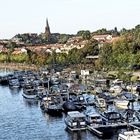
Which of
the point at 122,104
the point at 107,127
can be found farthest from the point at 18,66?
the point at 107,127

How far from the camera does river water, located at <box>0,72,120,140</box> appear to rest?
100ft

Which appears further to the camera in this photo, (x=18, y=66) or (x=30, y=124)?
(x=18, y=66)

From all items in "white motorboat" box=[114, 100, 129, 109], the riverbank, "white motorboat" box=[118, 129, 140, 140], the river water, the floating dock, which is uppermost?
the riverbank

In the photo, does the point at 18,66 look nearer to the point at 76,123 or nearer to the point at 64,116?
the point at 64,116

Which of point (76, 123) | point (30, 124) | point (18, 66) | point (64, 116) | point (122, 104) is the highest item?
point (18, 66)

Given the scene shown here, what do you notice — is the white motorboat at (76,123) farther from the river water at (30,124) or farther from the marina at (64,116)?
the river water at (30,124)

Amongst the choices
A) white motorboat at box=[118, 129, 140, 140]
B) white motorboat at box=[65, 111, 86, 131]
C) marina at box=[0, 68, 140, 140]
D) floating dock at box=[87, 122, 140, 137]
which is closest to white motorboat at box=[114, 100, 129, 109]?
marina at box=[0, 68, 140, 140]

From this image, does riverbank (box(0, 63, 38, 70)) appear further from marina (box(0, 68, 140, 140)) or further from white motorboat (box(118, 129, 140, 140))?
white motorboat (box(118, 129, 140, 140))

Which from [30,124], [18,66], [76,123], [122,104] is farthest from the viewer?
[18,66]

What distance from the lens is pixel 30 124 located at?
3444 centimetres

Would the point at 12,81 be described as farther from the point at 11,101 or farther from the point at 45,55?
the point at 45,55

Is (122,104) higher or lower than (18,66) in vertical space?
lower

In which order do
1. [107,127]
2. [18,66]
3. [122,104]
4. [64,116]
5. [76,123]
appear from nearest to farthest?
[107,127] → [76,123] → [64,116] → [122,104] → [18,66]

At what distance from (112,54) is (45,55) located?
24.6m
